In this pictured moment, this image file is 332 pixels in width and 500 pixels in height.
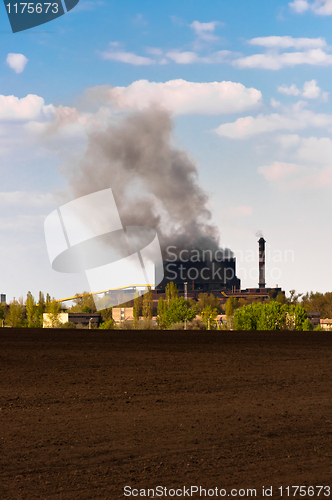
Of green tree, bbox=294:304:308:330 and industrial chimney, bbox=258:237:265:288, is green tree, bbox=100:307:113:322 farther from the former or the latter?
green tree, bbox=294:304:308:330

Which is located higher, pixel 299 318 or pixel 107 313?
pixel 299 318

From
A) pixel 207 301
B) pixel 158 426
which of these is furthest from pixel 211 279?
pixel 158 426

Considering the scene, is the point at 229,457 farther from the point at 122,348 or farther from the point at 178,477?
the point at 122,348

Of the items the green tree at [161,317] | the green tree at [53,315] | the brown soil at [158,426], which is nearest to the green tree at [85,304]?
the green tree at [53,315]

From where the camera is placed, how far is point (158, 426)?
923 cm

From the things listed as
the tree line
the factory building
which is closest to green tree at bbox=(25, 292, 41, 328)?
the tree line

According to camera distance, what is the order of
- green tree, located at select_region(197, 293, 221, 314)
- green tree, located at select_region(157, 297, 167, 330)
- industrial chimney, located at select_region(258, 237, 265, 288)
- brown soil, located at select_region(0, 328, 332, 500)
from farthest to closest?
industrial chimney, located at select_region(258, 237, 265, 288), green tree, located at select_region(197, 293, 221, 314), green tree, located at select_region(157, 297, 167, 330), brown soil, located at select_region(0, 328, 332, 500)

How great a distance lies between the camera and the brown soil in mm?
6645

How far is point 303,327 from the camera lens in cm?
5875

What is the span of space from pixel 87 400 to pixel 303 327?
50706 millimetres

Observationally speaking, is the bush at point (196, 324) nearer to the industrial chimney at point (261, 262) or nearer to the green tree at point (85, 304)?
the green tree at point (85, 304)

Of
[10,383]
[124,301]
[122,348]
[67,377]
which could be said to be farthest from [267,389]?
[124,301]

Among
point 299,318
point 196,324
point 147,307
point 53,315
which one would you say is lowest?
point 196,324

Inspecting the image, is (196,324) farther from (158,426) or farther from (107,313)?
(158,426)
